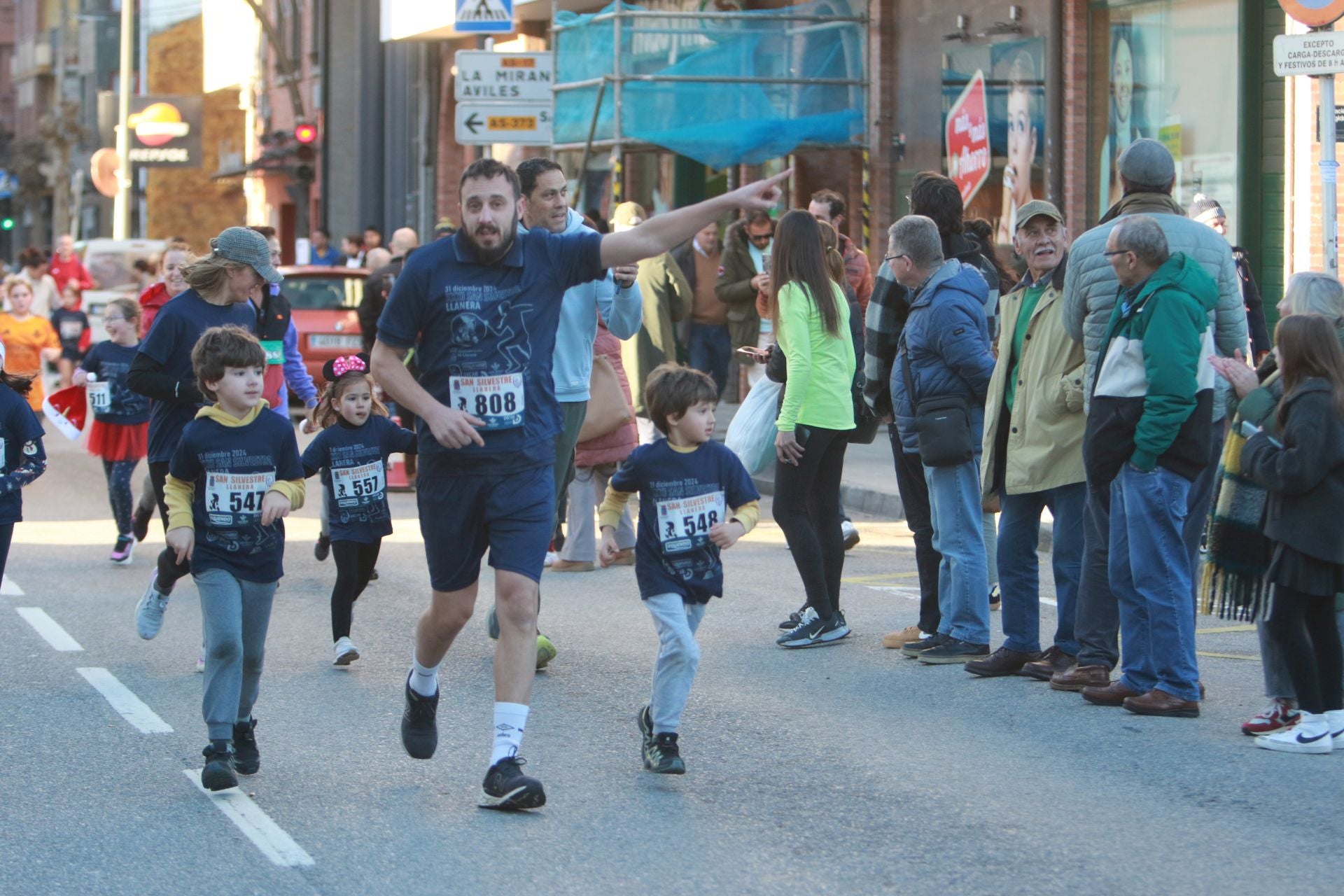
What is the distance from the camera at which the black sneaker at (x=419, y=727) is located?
623 cm

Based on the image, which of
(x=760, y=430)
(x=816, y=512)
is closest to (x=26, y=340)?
(x=760, y=430)

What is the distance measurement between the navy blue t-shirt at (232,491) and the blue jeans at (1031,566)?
10.4ft

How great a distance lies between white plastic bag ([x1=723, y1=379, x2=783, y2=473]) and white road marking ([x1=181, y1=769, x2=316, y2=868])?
3.95 m

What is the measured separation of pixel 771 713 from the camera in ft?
24.2

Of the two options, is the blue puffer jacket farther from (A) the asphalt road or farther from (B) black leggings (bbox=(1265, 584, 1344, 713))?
(B) black leggings (bbox=(1265, 584, 1344, 713))

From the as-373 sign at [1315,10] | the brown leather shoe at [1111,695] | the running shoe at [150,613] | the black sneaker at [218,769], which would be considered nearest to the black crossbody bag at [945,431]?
the brown leather shoe at [1111,695]

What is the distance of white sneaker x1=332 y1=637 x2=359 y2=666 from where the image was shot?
831cm

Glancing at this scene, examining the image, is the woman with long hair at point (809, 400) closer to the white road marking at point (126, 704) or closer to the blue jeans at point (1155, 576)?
the blue jeans at point (1155, 576)

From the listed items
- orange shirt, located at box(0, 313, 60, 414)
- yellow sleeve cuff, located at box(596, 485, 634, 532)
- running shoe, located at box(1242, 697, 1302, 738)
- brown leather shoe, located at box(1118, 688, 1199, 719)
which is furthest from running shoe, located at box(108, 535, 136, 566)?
orange shirt, located at box(0, 313, 60, 414)

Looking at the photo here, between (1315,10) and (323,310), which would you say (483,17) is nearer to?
(323,310)

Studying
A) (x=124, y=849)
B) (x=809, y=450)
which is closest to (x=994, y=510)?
Answer: (x=809, y=450)

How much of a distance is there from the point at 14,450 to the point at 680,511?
7.85 feet

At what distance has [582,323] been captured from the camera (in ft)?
25.6

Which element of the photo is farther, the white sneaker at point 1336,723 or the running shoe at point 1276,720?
the running shoe at point 1276,720
